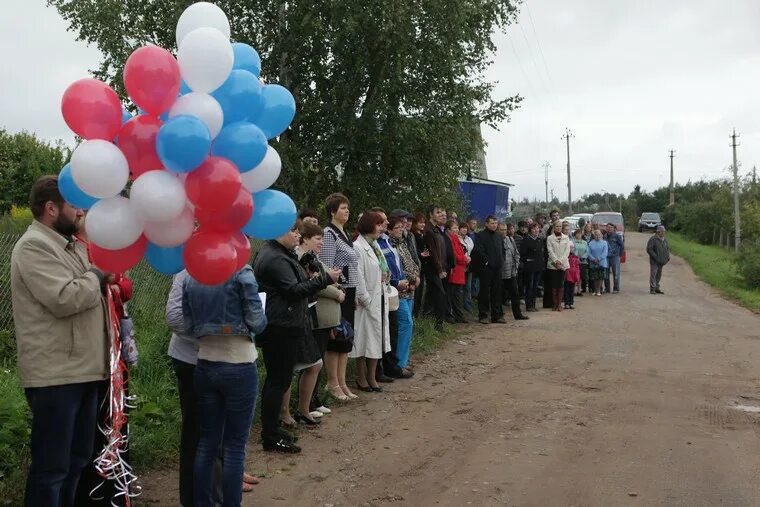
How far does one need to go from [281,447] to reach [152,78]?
11.5 ft

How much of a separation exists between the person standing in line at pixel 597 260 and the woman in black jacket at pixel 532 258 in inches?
140

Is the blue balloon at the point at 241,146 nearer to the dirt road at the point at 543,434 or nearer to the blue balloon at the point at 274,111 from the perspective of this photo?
the blue balloon at the point at 274,111

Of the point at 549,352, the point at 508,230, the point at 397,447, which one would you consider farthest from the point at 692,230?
the point at 397,447

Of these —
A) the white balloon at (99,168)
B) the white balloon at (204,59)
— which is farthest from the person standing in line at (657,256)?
the white balloon at (99,168)

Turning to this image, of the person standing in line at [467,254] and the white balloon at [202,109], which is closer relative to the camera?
the white balloon at [202,109]

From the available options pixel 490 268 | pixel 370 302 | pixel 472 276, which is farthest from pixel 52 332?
pixel 472 276

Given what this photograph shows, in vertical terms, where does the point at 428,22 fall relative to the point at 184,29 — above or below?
above

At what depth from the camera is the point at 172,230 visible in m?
3.65

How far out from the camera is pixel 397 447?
253 inches

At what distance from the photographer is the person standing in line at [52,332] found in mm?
3766

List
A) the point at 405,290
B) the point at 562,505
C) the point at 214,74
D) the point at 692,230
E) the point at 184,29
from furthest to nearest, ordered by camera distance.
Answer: the point at 692,230 → the point at 405,290 → the point at 562,505 → the point at 184,29 → the point at 214,74

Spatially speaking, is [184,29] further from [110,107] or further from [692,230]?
[692,230]

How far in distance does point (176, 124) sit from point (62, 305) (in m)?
1.08

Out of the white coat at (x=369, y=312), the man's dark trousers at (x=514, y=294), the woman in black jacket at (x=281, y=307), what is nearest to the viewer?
the woman in black jacket at (x=281, y=307)
